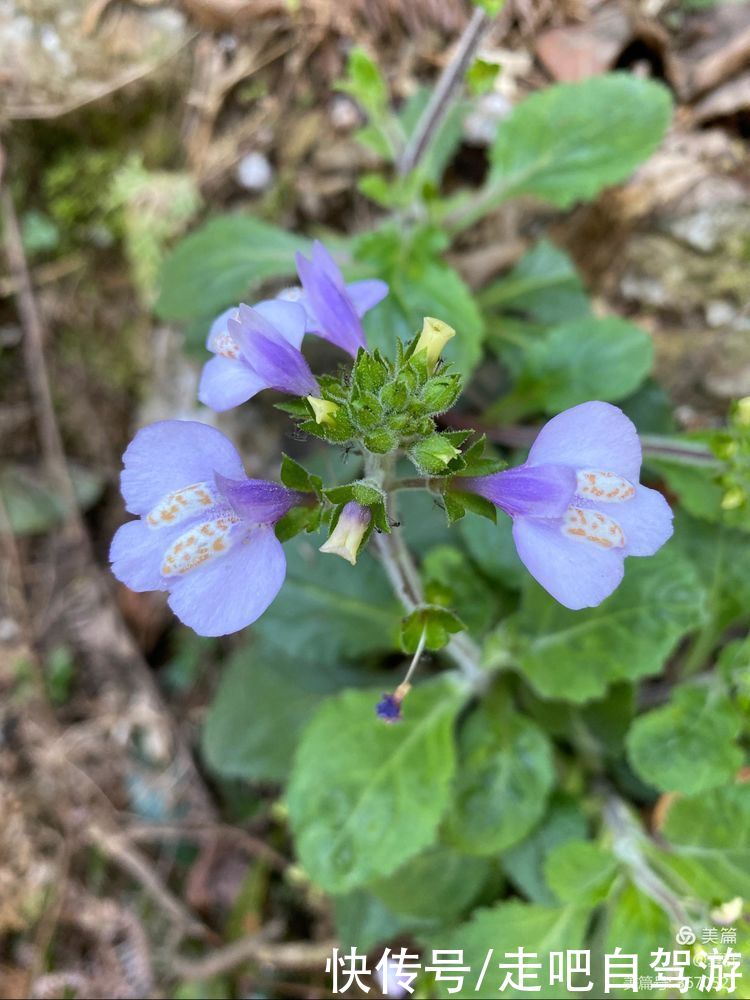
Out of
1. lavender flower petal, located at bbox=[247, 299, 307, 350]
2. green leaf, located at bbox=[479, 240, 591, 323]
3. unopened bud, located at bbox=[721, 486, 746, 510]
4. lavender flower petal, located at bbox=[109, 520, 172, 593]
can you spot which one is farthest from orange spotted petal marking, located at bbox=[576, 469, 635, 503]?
green leaf, located at bbox=[479, 240, 591, 323]

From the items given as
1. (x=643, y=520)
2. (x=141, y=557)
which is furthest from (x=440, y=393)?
(x=141, y=557)

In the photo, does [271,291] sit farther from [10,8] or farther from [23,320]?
[10,8]

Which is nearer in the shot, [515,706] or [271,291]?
[515,706]

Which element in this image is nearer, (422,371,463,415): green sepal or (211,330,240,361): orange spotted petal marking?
(422,371,463,415): green sepal

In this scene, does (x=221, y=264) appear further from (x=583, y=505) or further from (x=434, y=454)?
(x=583, y=505)

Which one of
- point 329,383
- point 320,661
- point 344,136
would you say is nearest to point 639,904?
point 320,661

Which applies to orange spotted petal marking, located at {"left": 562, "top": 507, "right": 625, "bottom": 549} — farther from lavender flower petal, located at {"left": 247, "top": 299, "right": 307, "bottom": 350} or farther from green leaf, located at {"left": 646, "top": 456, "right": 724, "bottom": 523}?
green leaf, located at {"left": 646, "top": 456, "right": 724, "bottom": 523}
